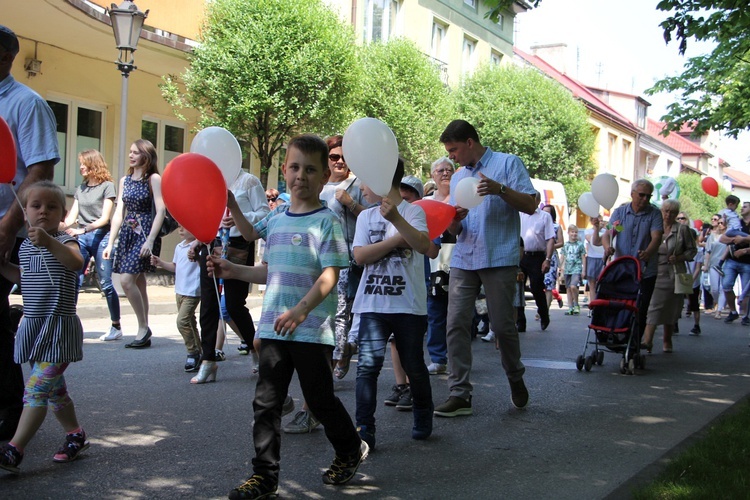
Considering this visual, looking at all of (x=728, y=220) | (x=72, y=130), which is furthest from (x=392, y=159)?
(x=72, y=130)

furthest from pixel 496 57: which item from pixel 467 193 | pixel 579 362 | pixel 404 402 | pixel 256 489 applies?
pixel 256 489

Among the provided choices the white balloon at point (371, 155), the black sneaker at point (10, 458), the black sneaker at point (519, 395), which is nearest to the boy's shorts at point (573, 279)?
the black sneaker at point (519, 395)

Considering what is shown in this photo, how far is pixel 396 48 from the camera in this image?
2619 centimetres

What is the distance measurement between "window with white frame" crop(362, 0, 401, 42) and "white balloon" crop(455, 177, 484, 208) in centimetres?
2291

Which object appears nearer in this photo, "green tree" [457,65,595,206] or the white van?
the white van

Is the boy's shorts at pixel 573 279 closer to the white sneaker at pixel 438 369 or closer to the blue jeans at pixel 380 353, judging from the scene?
the white sneaker at pixel 438 369

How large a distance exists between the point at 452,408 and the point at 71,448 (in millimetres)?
2647

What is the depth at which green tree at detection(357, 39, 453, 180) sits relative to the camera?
2556 cm

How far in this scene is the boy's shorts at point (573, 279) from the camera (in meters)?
16.4

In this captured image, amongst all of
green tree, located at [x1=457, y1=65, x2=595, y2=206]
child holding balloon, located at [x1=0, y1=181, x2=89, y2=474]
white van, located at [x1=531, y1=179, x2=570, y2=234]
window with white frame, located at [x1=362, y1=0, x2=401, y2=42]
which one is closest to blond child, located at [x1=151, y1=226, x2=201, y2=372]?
child holding balloon, located at [x1=0, y1=181, x2=89, y2=474]

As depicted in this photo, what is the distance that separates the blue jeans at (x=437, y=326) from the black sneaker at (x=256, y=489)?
4.19 metres

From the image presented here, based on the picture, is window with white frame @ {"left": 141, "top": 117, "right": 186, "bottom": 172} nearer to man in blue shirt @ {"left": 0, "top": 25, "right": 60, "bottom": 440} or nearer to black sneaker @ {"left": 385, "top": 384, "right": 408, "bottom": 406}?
black sneaker @ {"left": 385, "top": 384, "right": 408, "bottom": 406}

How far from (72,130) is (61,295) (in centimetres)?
1472

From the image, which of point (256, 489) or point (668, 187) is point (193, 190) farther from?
point (668, 187)
